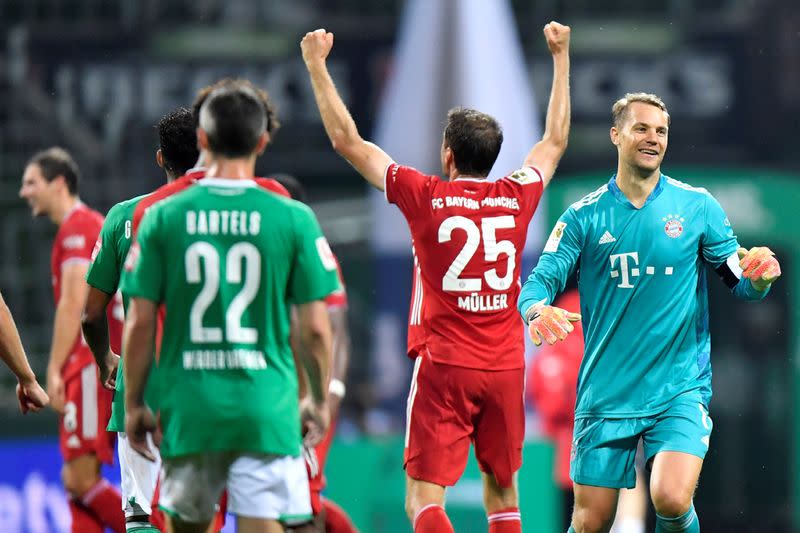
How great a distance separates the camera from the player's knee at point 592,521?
6.20 m

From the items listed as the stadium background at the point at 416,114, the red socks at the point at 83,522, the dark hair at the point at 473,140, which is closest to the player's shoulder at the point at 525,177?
the dark hair at the point at 473,140

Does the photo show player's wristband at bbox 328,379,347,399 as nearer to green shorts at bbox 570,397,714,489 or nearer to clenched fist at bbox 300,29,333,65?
green shorts at bbox 570,397,714,489

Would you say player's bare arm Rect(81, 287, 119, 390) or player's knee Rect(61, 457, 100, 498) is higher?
player's bare arm Rect(81, 287, 119, 390)

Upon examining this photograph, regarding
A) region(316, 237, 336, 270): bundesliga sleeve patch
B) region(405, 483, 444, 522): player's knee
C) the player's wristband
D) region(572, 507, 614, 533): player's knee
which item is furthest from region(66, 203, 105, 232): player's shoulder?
region(316, 237, 336, 270): bundesliga sleeve patch

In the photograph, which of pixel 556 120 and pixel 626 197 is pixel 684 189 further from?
pixel 556 120

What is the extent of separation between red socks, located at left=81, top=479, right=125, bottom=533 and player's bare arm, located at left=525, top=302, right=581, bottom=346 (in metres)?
3.36

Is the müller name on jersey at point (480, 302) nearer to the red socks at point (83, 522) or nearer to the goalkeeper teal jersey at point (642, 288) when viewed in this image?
the goalkeeper teal jersey at point (642, 288)

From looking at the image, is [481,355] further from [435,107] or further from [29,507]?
[435,107]

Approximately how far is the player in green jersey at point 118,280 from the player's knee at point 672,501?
6.71 ft

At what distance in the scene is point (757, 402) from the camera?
13812 mm

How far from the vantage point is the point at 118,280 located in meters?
6.05

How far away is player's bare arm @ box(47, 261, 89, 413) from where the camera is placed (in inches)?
317

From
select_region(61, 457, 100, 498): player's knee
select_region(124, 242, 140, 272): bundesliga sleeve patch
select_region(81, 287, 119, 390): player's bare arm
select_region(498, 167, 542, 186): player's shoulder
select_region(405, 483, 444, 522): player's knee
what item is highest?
select_region(498, 167, 542, 186): player's shoulder

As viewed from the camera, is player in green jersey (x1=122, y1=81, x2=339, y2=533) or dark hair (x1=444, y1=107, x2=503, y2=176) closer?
player in green jersey (x1=122, y1=81, x2=339, y2=533)
